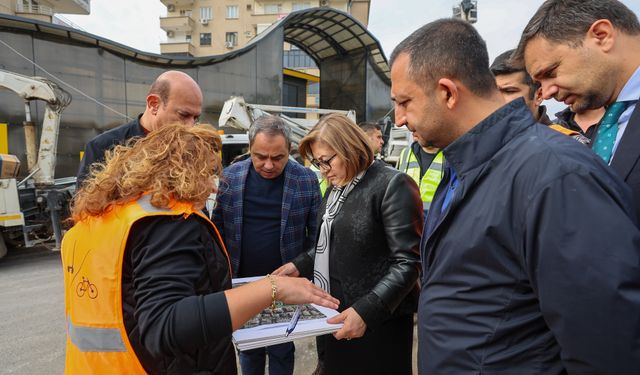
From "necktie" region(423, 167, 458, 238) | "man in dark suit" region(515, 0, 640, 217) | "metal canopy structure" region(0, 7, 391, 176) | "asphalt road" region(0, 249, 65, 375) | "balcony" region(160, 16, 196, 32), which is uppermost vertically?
"balcony" region(160, 16, 196, 32)

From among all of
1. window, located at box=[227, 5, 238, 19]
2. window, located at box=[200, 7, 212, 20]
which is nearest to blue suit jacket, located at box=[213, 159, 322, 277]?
window, located at box=[227, 5, 238, 19]

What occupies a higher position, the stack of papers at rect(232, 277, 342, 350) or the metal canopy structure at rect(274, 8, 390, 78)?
the metal canopy structure at rect(274, 8, 390, 78)

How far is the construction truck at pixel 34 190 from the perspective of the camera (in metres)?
6.29

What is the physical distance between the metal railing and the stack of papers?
80.7 ft

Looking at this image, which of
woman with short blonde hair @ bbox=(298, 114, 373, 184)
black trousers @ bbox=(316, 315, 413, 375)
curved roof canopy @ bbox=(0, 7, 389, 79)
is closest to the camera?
black trousers @ bbox=(316, 315, 413, 375)

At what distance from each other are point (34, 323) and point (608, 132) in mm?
5048

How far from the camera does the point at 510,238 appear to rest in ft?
2.90

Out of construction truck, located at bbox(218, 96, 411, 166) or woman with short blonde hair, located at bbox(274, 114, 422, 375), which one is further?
construction truck, located at bbox(218, 96, 411, 166)

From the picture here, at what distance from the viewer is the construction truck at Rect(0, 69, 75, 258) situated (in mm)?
6293

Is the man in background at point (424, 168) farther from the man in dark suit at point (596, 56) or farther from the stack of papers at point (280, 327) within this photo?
the man in dark suit at point (596, 56)

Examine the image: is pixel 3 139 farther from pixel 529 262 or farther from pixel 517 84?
pixel 529 262

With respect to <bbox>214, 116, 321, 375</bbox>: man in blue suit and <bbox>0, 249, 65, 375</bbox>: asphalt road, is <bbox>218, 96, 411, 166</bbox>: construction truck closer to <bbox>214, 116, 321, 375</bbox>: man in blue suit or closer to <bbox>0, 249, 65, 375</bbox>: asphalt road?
<bbox>214, 116, 321, 375</bbox>: man in blue suit

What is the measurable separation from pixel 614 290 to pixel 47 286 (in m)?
6.34

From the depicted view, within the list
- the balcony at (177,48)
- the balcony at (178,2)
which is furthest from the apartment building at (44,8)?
the balcony at (178,2)
